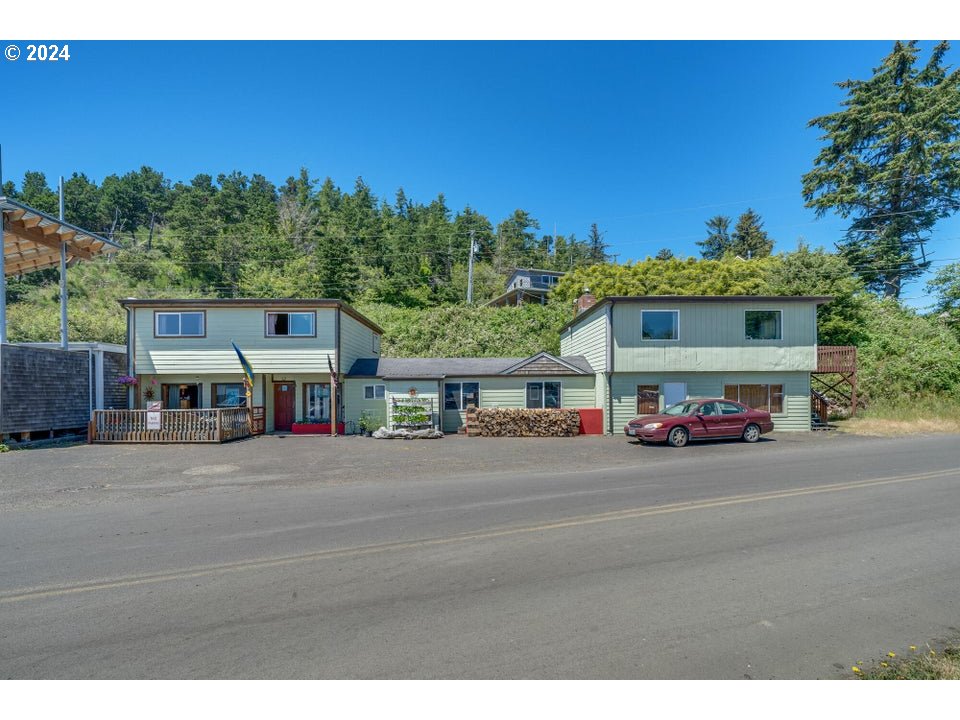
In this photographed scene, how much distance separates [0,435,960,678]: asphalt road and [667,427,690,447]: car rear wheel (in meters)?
6.19

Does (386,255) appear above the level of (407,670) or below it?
above

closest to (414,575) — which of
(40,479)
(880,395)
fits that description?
(40,479)

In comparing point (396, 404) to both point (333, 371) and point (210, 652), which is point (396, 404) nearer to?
point (333, 371)

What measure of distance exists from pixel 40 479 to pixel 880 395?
33071 millimetres

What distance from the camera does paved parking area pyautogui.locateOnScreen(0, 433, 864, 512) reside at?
10.8m

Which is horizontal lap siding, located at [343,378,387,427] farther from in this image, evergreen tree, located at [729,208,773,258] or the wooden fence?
evergreen tree, located at [729,208,773,258]

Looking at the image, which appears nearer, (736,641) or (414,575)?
(736,641)

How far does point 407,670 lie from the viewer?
3518 millimetres

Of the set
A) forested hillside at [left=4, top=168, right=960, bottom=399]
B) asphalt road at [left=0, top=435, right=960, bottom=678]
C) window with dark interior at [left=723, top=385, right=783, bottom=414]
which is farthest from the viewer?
forested hillside at [left=4, top=168, right=960, bottom=399]

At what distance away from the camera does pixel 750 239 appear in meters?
64.1

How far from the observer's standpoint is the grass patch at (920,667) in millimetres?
3371

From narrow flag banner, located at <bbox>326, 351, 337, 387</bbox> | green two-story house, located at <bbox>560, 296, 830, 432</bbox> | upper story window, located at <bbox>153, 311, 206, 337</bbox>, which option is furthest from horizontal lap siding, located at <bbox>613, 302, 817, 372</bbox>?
upper story window, located at <bbox>153, 311, 206, 337</bbox>

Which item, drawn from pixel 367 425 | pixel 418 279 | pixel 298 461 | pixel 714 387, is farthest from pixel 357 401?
pixel 418 279

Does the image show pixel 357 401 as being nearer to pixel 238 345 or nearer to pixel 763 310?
pixel 238 345
